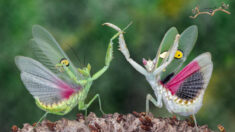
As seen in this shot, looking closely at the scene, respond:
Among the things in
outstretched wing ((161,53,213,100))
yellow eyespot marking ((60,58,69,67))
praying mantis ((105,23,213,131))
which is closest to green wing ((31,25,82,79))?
yellow eyespot marking ((60,58,69,67))

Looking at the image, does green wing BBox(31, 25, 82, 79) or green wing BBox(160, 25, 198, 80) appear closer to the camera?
green wing BBox(160, 25, 198, 80)

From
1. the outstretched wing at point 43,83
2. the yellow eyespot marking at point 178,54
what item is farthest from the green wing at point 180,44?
the outstretched wing at point 43,83

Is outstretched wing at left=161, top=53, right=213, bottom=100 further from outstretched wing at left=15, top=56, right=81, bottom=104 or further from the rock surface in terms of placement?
outstretched wing at left=15, top=56, right=81, bottom=104

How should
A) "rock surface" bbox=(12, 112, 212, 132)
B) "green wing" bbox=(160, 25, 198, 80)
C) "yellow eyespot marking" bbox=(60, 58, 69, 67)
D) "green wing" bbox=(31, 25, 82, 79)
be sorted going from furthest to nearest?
"green wing" bbox=(31, 25, 82, 79)
"yellow eyespot marking" bbox=(60, 58, 69, 67)
"green wing" bbox=(160, 25, 198, 80)
"rock surface" bbox=(12, 112, 212, 132)

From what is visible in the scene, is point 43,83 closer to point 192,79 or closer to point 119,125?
point 119,125

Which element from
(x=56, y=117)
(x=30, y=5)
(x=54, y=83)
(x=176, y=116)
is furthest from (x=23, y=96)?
(x=176, y=116)
